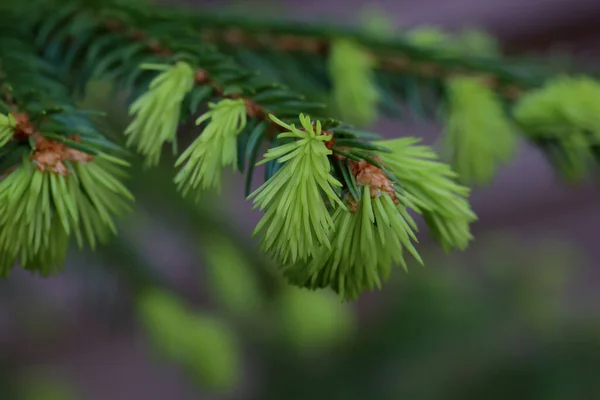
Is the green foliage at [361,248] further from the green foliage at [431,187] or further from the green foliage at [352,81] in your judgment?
the green foliage at [352,81]

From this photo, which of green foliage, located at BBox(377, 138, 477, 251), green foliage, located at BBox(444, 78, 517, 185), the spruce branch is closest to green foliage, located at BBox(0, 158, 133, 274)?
the spruce branch

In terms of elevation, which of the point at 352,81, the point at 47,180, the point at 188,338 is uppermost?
the point at 352,81

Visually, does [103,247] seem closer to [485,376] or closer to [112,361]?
[485,376]

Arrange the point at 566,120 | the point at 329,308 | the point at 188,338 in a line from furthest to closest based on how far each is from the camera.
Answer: the point at 329,308
the point at 188,338
the point at 566,120

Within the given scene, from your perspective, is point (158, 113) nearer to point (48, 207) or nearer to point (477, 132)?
point (48, 207)

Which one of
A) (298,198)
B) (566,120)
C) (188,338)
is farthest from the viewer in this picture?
(188,338)

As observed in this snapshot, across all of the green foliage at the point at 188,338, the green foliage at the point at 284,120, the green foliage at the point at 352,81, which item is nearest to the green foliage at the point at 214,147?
the green foliage at the point at 284,120

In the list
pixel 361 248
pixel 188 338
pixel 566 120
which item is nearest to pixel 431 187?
pixel 361 248

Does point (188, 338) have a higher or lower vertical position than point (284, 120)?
lower
